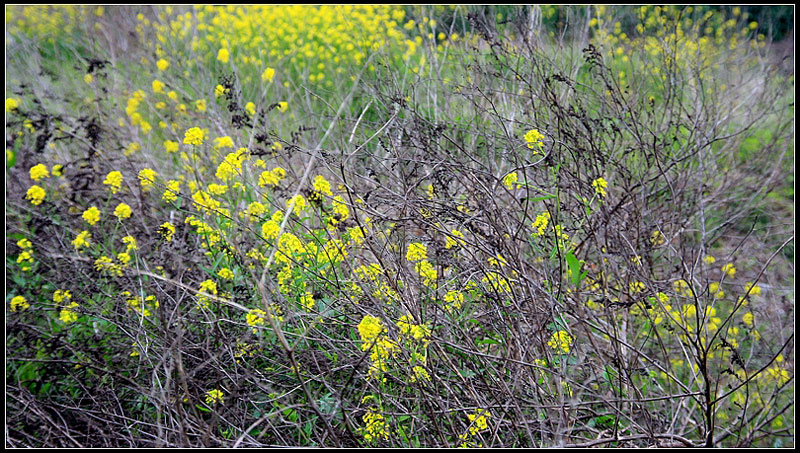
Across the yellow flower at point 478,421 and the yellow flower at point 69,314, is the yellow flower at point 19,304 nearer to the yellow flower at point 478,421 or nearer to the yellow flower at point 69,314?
the yellow flower at point 69,314

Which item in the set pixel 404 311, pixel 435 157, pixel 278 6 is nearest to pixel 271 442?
pixel 404 311

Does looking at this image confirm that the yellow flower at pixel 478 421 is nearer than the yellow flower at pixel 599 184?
Yes

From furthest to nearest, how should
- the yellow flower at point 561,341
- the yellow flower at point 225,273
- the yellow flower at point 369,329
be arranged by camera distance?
1. the yellow flower at point 225,273
2. the yellow flower at point 561,341
3. the yellow flower at point 369,329

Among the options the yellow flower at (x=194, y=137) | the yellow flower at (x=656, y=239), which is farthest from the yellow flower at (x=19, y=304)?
the yellow flower at (x=656, y=239)

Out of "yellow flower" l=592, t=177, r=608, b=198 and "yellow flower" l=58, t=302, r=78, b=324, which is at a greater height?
"yellow flower" l=592, t=177, r=608, b=198

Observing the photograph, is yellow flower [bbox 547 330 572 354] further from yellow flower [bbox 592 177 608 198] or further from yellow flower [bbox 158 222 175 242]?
yellow flower [bbox 158 222 175 242]

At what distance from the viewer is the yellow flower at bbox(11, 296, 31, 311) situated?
2199 mm

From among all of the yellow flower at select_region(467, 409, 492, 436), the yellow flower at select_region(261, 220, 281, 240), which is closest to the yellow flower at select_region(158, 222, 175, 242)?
the yellow flower at select_region(261, 220, 281, 240)

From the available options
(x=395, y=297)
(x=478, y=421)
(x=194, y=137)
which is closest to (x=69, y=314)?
(x=194, y=137)

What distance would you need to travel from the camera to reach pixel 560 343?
1.87 metres

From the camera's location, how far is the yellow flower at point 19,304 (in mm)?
2199

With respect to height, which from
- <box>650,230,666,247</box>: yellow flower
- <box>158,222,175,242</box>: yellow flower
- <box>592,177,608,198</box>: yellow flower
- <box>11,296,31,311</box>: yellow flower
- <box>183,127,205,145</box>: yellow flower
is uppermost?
<box>592,177,608,198</box>: yellow flower

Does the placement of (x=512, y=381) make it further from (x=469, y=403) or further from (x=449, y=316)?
(x=449, y=316)

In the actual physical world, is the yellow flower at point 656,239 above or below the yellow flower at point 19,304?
above
